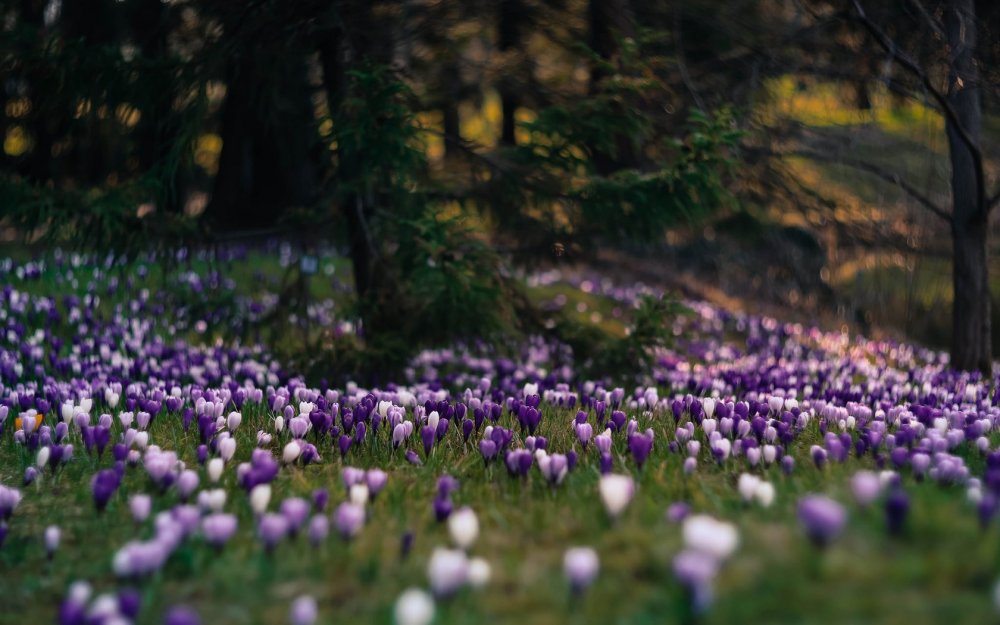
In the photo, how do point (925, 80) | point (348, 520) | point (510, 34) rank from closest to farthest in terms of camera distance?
point (348, 520) → point (925, 80) → point (510, 34)

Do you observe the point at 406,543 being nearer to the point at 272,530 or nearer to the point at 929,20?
the point at 272,530

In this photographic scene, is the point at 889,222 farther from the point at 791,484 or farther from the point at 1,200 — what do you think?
the point at 1,200

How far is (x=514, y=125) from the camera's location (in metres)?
8.68

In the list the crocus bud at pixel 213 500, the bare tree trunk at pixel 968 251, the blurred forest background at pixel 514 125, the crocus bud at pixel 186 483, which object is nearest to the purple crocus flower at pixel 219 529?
the crocus bud at pixel 213 500

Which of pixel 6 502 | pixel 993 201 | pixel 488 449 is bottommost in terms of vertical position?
pixel 993 201

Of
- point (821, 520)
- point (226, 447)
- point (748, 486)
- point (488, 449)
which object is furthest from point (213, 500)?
point (821, 520)

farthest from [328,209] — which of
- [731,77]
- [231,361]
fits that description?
[731,77]

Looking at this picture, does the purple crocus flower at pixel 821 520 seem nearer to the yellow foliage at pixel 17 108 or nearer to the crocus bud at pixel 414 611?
the crocus bud at pixel 414 611

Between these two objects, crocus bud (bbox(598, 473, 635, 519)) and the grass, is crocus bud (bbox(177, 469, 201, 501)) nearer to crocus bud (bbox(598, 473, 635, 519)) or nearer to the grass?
the grass

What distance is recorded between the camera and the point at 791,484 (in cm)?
356

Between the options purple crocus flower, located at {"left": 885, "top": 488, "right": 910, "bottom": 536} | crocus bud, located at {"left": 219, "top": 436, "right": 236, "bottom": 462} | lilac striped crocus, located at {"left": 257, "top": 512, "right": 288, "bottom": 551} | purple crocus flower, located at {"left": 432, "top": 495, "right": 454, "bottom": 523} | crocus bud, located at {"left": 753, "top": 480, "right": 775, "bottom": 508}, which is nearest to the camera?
purple crocus flower, located at {"left": 885, "top": 488, "right": 910, "bottom": 536}

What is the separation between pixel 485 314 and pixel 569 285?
799 cm

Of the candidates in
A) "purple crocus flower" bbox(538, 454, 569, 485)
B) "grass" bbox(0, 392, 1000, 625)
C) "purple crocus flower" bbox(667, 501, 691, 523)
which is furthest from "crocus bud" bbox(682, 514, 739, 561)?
"purple crocus flower" bbox(538, 454, 569, 485)

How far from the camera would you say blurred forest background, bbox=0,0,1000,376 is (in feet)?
22.5
